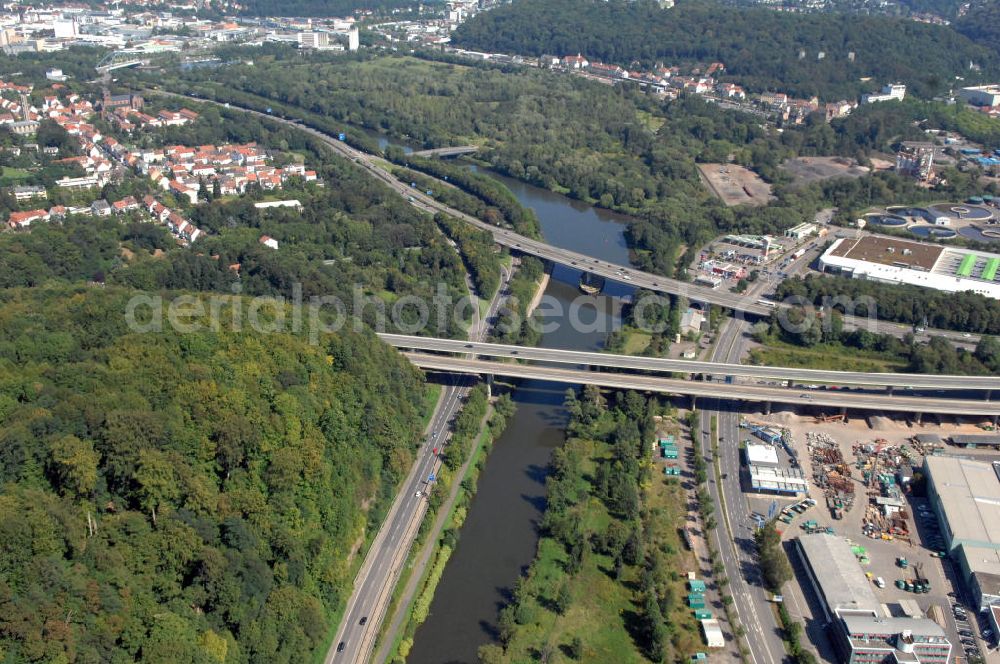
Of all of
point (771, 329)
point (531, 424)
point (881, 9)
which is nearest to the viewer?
point (531, 424)

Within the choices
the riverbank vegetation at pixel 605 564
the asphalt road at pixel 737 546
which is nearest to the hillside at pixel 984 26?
the asphalt road at pixel 737 546

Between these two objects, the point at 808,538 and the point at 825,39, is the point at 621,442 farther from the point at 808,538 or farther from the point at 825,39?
the point at 825,39

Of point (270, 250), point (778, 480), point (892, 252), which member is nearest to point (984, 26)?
point (892, 252)

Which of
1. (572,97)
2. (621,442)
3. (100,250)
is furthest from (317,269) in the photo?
(572,97)

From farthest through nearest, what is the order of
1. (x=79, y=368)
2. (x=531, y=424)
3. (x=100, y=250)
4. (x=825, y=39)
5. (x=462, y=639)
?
1. (x=825, y=39)
2. (x=100, y=250)
3. (x=531, y=424)
4. (x=79, y=368)
5. (x=462, y=639)

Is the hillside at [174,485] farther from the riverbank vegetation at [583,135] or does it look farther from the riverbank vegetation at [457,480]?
the riverbank vegetation at [583,135]

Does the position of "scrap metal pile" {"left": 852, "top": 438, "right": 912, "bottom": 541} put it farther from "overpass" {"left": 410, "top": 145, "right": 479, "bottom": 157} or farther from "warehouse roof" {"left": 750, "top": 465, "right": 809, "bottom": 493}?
"overpass" {"left": 410, "top": 145, "right": 479, "bottom": 157}

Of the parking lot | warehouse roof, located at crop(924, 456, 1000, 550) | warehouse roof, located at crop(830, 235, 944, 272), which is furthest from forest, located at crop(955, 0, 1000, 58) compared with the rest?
the parking lot
